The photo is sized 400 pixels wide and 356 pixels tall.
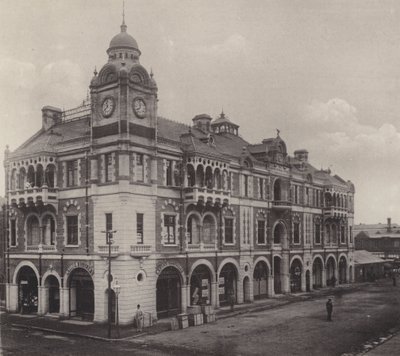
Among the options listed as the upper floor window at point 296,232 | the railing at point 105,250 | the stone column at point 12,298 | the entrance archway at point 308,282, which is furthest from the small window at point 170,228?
the entrance archway at point 308,282

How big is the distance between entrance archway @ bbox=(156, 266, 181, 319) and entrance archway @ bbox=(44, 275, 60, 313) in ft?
29.0

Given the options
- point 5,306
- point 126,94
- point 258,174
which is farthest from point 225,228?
point 5,306

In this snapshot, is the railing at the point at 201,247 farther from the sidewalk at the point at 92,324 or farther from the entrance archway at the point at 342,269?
the entrance archway at the point at 342,269

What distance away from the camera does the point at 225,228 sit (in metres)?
48.1

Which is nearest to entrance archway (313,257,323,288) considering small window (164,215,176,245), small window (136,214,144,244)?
small window (164,215,176,245)

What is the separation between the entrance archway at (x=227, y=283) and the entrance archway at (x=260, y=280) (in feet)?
12.3

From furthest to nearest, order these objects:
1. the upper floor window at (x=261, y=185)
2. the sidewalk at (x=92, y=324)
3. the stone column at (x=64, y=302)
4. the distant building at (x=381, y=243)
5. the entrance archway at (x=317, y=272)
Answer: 1. the distant building at (x=381, y=243)
2. the entrance archway at (x=317, y=272)
3. the upper floor window at (x=261, y=185)
4. the stone column at (x=64, y=302)
5. the sidewalk at (x=92, y=324)

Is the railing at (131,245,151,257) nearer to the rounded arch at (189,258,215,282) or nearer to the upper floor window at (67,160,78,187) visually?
the rounded arch at (189,258,215,282)

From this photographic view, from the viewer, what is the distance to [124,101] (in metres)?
38.2

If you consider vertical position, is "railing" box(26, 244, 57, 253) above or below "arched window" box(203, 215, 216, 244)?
below

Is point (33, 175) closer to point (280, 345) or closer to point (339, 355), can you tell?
point (280, 345)

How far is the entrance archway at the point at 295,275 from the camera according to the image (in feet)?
195

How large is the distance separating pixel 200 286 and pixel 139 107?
1655cm

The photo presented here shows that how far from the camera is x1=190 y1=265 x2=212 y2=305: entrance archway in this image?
4425 centimetres
